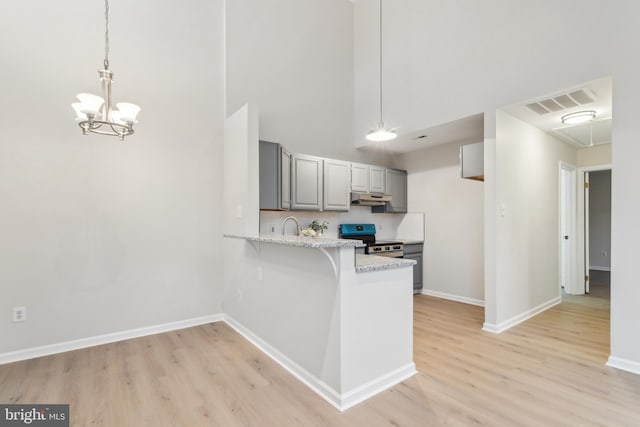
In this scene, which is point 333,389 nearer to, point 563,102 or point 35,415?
point 35,415

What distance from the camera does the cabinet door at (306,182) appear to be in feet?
13.9

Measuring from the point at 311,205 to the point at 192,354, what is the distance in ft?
7.55

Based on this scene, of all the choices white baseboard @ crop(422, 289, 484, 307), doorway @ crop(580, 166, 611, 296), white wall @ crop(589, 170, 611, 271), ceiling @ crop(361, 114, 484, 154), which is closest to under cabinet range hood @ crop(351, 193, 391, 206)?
ceiling @ crop(361, 114, 484, 154)

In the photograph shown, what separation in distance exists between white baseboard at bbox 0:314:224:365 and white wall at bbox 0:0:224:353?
5 centimetres

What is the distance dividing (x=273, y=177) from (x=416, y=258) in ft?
9.39

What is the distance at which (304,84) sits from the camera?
15.3 feet

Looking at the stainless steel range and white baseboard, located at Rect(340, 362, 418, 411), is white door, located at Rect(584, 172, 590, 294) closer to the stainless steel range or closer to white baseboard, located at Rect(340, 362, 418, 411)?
the stainless steel range

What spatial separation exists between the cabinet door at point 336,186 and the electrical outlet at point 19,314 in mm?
3373

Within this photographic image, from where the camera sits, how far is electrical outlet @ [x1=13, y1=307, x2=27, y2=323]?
9.32 feet

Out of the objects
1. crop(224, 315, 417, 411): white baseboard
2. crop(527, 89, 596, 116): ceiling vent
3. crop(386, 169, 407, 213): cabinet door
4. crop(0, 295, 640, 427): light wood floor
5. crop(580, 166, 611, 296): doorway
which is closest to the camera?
crop(0, 295, 640, 427): light wood floor

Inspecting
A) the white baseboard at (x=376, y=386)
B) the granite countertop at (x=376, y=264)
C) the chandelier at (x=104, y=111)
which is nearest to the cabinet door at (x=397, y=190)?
the granite countertop at (x=376, y=264)

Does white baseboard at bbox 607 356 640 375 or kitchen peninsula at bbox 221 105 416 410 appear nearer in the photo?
kitchen peninsula at bbox 221 105 416 410

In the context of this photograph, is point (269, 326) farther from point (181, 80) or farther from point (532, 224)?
point (532, 224)

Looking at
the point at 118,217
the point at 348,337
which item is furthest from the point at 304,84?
the point at 348,337
